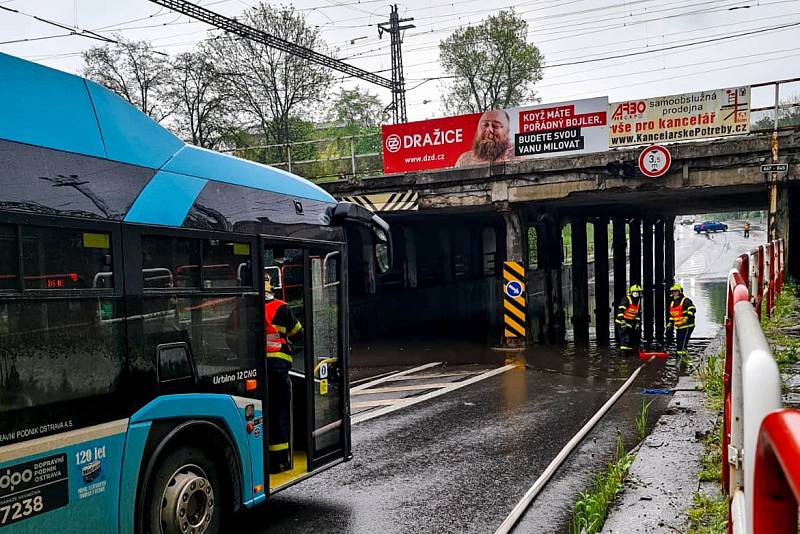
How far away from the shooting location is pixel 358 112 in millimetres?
52375

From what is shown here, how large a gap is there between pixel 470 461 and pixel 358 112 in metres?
47.1

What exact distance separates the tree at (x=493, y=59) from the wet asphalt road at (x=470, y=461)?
29703 millimetres

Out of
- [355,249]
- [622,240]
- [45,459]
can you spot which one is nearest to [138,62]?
[355,249]

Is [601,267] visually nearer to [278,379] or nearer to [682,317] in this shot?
[682,317]

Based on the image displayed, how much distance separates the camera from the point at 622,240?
29.5 m

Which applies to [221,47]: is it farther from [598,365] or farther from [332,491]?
[332,491]

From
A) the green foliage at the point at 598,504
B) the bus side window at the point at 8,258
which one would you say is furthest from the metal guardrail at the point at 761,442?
the bus side window at the point at 8,258

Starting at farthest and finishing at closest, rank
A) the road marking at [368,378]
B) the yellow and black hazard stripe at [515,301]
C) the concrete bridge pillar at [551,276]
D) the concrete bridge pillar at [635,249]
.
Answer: the concrete bridge pillar at [635,249] < the concrete bridge pillar at [551,276] < the yellow and black hazard stripe at [515,301] < the road marking at [368,378]

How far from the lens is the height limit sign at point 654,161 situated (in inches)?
629

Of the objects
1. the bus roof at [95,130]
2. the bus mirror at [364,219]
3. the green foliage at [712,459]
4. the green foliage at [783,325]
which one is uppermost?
the bus roof at [95,130]

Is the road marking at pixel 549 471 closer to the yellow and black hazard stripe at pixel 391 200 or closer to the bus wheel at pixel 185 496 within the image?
the bus wheel at pixel 185 496

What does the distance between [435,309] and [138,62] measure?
16158 millimetres

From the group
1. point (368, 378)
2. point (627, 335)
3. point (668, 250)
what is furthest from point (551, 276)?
point (668, 250)

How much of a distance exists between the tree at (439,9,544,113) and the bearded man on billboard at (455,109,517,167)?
23.5 metres
